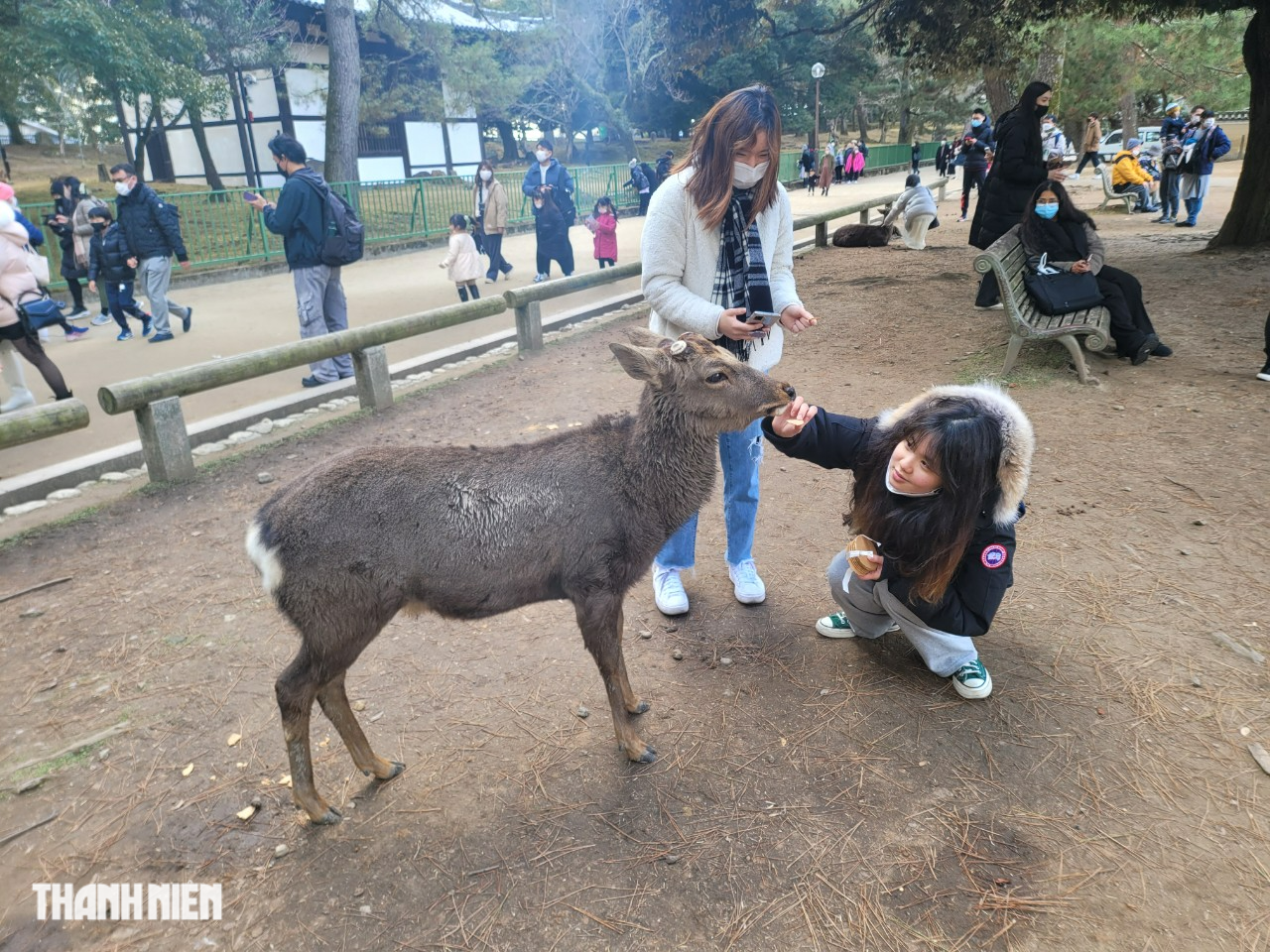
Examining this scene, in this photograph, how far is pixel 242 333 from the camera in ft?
34.8

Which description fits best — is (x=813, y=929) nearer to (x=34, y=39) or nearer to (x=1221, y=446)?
(x=1221, y=446)

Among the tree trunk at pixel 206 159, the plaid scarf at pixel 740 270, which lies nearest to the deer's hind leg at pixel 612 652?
the plaid scarf at pixel 740 270

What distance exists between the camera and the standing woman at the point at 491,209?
13367mm

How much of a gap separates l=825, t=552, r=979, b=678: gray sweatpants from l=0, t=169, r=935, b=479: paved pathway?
624 cm

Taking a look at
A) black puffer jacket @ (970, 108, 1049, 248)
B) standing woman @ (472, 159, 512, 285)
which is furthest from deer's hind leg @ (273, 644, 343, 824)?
standing woman @ (472, 159, 512, 285)

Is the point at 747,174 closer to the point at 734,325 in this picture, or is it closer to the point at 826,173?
the point at 734,325

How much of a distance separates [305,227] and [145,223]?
3591 mm

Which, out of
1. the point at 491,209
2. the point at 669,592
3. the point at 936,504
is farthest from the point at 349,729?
the point at 491,209

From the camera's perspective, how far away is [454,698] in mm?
3467

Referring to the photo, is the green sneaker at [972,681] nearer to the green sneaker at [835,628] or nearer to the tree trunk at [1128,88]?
the green sneaker at [835,628]

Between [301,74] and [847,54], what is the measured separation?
959 inches

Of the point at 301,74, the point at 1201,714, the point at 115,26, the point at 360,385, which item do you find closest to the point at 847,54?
the point at 301,74

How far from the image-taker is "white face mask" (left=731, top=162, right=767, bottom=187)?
11.0ft

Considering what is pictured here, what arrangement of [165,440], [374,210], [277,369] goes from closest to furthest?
[165,440], [277,369], [374,210]
